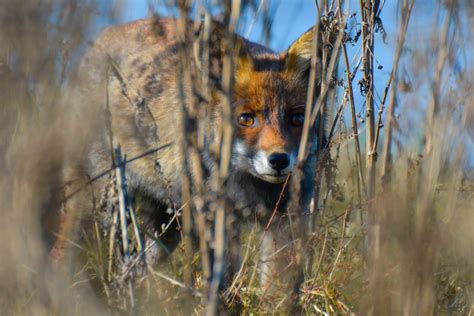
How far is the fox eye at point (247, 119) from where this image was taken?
4.73 metres

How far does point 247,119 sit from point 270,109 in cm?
19

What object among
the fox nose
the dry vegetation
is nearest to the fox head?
the fox nose

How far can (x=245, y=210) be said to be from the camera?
477cm

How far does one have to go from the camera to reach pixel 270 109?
4.78 m

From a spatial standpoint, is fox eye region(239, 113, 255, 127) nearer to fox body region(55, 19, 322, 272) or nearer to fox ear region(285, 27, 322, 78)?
fox body region(55, 19, 322, 272)

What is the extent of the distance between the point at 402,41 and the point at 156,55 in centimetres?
275

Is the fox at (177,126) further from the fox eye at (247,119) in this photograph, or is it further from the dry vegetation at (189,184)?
the dry vegetation at (189,184)

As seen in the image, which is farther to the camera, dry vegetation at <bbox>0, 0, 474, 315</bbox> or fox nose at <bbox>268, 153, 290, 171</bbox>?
fox nose at <bbox>268, 153, 290, 171</bbox>

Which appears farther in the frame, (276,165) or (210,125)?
(276,165)

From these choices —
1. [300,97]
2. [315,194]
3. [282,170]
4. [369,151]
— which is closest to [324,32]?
[369,151]

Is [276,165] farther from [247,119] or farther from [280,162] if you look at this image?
[247,119]

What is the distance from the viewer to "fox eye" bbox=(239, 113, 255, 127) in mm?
4727

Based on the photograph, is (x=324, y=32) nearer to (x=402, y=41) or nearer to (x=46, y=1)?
(x=402, y=41)

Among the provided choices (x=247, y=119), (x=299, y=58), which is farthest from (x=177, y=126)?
(x=299, y=58)
